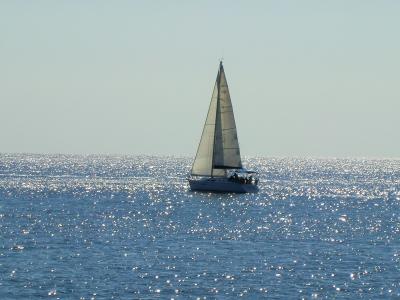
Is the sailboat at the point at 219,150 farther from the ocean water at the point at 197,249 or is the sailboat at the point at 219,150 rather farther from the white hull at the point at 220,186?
the ocean water at the point at 197,249

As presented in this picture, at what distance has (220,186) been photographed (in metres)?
122

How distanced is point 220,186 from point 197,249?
51.8m

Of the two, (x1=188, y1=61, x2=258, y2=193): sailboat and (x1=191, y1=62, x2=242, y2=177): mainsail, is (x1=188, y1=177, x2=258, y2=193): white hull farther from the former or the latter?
(x1=191, y1=62, x2=242, y2=177): mainsail

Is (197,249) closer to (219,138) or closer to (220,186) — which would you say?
(220,186)

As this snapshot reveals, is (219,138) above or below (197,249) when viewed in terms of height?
above

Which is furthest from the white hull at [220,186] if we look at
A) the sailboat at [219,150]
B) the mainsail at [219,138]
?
the mainsail at [219,138]

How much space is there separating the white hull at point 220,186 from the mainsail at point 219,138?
5.63ft

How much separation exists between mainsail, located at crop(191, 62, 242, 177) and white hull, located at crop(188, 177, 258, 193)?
5.63 ft

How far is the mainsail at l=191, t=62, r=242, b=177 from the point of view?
122500 millimetres

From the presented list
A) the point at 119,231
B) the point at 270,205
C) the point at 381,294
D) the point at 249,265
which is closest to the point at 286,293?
the point at 381,294

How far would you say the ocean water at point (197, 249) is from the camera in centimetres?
5456

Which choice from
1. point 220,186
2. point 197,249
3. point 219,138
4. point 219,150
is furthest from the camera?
point 219,150

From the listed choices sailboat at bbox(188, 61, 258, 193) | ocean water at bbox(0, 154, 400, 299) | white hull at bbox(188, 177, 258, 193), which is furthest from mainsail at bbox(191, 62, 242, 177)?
ocean water at bbox(0, 154, 400, 299)

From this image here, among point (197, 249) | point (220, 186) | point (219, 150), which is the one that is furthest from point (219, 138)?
point (197, 249)
